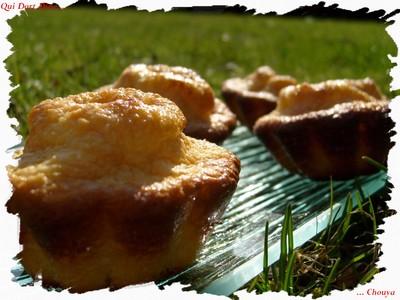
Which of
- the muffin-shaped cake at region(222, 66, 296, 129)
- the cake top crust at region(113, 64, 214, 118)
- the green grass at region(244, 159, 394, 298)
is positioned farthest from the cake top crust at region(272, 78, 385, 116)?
the green grass at region(244, 159, 394, 298)

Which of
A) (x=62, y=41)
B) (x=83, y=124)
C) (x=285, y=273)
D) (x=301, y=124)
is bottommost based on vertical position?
(x=285, y=273)

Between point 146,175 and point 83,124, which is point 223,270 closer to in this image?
point 146,175

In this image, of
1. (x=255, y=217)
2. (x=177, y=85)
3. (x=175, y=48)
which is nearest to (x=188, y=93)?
(x=177, y=85)

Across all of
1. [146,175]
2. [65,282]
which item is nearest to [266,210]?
[146,175]

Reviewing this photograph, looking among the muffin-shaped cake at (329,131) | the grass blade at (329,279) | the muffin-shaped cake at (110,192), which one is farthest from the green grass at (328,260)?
the muffin-shaped cake at (329,131)

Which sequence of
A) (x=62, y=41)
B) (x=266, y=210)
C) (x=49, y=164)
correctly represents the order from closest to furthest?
(x=49, y=164) < (x=266, y=210) < (x=62, y=41)

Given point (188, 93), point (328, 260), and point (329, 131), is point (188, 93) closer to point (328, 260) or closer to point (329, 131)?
point (329, 131)
